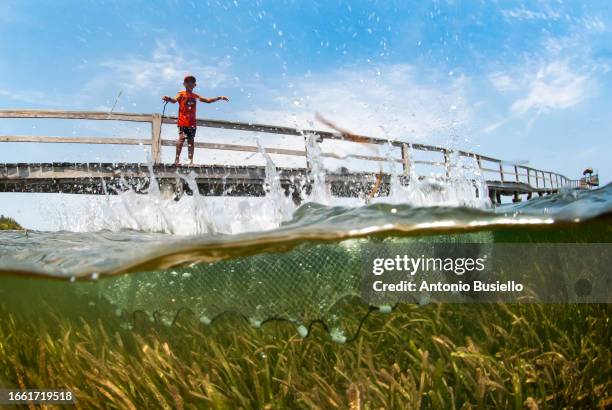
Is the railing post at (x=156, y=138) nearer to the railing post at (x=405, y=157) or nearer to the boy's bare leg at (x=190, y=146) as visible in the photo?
the boy's bare leg at (x=190, y=146)

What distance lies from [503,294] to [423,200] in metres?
1.14

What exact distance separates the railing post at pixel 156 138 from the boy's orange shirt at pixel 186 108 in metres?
0.53

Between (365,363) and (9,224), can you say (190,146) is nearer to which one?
(9,224)

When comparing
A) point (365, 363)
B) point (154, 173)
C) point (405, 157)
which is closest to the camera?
point (365, 363)

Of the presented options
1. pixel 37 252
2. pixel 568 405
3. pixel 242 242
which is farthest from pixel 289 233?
pixel 37 252

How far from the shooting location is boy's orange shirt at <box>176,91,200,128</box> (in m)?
12.3

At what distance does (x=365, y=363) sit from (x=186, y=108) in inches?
378

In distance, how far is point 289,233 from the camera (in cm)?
460

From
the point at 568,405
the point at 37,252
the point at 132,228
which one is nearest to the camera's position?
the point at 568,405

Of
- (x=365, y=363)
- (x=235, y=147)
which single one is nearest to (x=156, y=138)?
(x=235, y=147)

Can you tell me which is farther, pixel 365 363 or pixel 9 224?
pixel 9 224

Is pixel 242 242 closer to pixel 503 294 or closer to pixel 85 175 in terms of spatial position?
pixel 503 294

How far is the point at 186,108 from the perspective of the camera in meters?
12.3

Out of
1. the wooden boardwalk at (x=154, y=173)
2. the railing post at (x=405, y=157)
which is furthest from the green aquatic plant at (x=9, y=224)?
the railing post at (x=405, y=157)
